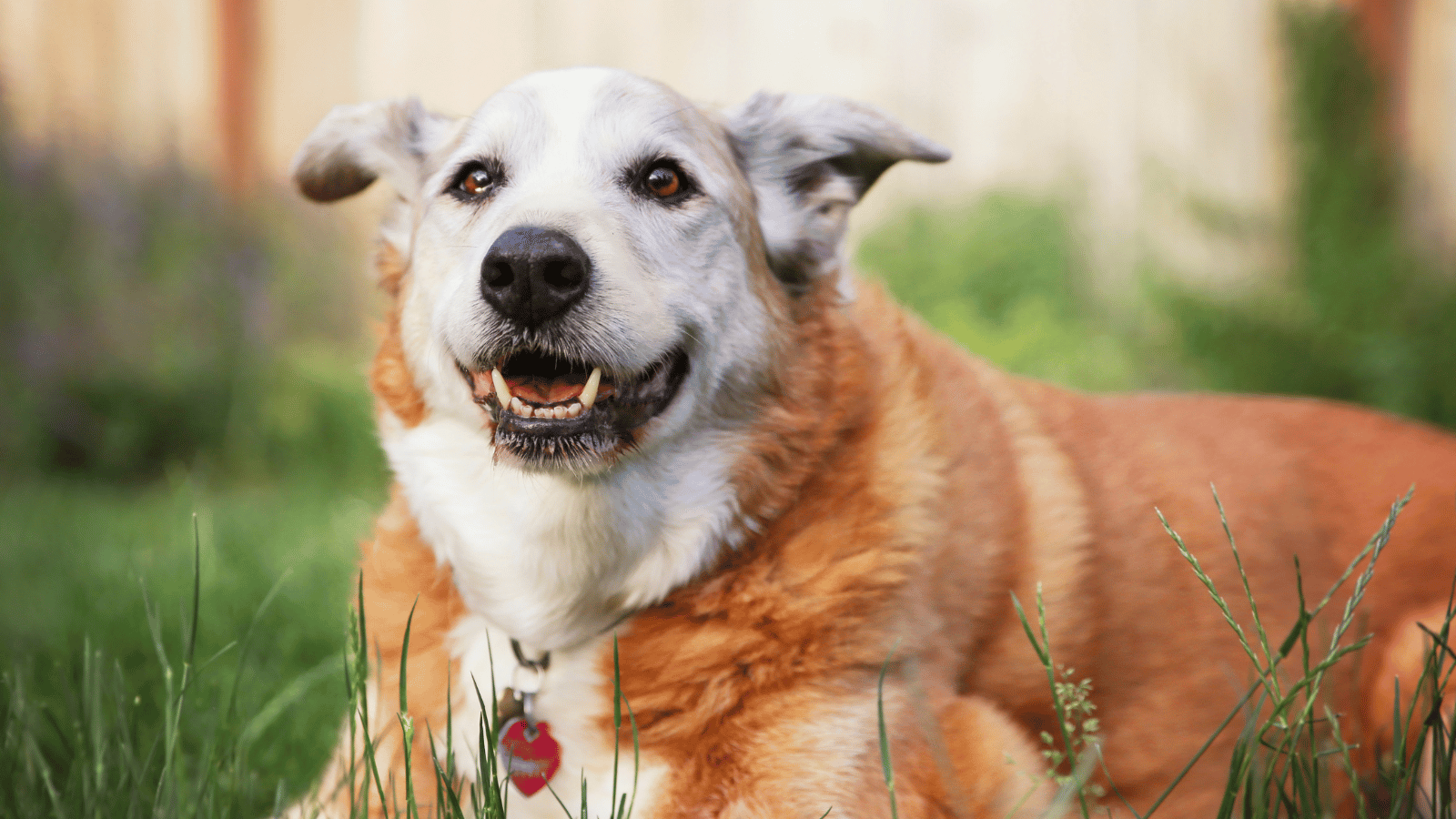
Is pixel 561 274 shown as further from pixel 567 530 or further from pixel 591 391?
pixel 567 530

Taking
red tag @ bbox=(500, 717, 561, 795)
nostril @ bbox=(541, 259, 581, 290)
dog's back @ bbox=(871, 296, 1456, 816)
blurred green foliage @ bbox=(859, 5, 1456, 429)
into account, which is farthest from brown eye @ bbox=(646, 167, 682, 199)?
blurred green foliage @ bbox=(859, 5, 1456, 429)

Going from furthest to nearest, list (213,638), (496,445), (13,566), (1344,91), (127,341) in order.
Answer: (1344,91)
(127,341)
(13,566)
(213,638)
(496,445)

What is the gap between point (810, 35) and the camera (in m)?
5.85

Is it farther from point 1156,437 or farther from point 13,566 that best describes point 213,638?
point 1156,437

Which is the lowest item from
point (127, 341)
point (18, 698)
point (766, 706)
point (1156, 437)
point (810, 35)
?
point (127, 341)

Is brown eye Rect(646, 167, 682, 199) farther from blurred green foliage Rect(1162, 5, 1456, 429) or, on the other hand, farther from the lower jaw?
blurred green foliage Rect(1162, 5, 1456, 429)

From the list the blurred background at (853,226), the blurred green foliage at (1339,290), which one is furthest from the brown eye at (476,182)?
the blurred green foliage at (1339,290)

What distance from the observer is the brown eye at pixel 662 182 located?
1.96 m

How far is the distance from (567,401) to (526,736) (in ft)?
1.91

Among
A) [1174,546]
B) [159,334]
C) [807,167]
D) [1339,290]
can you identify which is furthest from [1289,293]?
[159,334]

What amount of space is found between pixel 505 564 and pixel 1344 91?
16.9 feet

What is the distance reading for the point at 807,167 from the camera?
86.2 inches

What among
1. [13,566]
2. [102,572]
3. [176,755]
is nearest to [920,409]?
[176,755]

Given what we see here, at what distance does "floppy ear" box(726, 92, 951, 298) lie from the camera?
2.10 m
